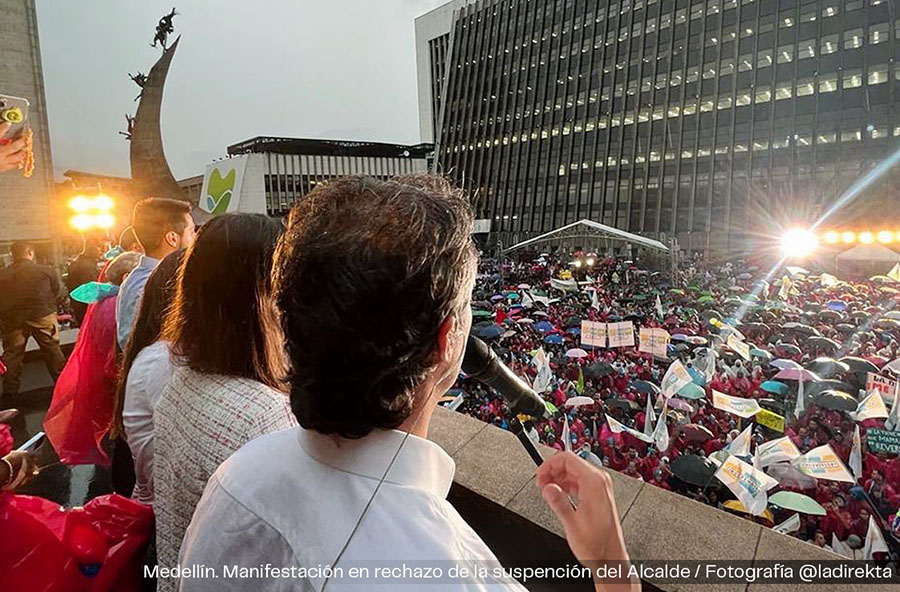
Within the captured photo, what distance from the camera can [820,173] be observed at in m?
38.5

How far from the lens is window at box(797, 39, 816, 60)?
40.4m

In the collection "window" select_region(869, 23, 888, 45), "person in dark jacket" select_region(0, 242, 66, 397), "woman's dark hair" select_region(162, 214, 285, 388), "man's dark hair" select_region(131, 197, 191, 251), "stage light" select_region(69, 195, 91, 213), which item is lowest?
"person in dark jacket" select_region(0, 242, 66, 397)

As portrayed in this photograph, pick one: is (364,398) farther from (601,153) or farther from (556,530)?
(601,153)

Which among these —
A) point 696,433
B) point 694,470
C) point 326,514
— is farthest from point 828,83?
point 326,514

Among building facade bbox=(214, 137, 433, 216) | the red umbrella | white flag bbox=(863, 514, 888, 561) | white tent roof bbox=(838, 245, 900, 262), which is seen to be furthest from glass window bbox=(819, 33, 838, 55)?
white flag bbox=(863, 514, 888, 561)

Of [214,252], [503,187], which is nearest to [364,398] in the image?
[214,252]

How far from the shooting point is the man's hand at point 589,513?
81 cm

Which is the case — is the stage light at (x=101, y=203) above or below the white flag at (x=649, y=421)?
above

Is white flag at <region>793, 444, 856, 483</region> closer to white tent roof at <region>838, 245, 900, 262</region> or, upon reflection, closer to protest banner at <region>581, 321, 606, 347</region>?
protest banner at <region>581, 321, 606, 347</region>

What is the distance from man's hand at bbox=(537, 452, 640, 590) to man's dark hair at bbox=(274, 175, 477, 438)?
0.33m

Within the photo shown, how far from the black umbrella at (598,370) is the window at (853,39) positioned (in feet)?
151

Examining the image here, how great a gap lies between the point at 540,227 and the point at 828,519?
53.5 m

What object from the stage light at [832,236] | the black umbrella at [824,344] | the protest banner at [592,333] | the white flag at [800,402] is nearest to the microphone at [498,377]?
the white flag at [800,402]

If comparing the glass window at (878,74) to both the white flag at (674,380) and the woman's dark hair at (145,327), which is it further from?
the woman's dark hair at (145,327)
